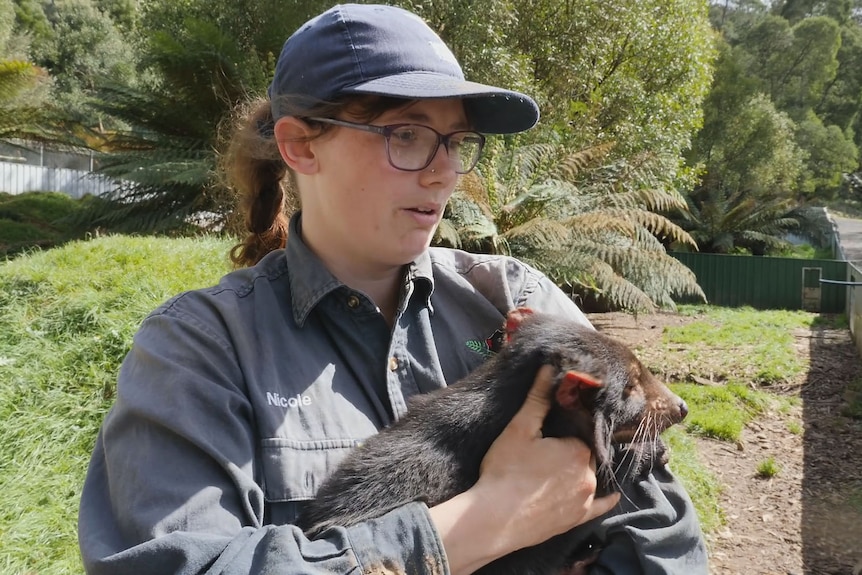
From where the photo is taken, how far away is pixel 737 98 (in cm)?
2986

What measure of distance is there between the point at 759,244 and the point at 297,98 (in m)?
24.7

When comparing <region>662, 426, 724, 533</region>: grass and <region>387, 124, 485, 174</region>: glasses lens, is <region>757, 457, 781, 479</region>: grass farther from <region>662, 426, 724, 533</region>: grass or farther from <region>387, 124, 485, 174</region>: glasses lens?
<region>387, 124, 485, 174</region>: glasses lens

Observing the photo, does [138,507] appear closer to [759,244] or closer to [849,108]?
[759,244]

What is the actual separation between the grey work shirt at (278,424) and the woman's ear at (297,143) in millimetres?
202

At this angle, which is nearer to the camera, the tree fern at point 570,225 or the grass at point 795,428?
the grass at point 795,428

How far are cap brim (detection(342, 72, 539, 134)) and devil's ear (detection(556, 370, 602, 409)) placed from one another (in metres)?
0.69

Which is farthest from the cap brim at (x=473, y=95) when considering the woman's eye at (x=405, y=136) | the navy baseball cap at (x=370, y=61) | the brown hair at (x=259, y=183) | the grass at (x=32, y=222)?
the grass at (x=32, y=222)

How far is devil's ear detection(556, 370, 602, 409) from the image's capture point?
1872mm

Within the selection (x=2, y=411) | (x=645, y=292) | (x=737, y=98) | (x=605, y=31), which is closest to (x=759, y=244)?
(x=737, y=98)

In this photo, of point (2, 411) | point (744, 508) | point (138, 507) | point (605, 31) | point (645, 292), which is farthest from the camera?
point (605, 31)

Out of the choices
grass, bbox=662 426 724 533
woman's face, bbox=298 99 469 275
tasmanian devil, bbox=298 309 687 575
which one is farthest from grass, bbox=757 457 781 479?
woman's face, bbox=298 99 469 275

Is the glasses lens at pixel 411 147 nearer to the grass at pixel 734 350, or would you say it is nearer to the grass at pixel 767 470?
the grass at pixel 767 470

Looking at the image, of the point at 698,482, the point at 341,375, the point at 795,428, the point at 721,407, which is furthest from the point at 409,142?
the point at 795,428

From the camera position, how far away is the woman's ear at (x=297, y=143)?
5.78ft
